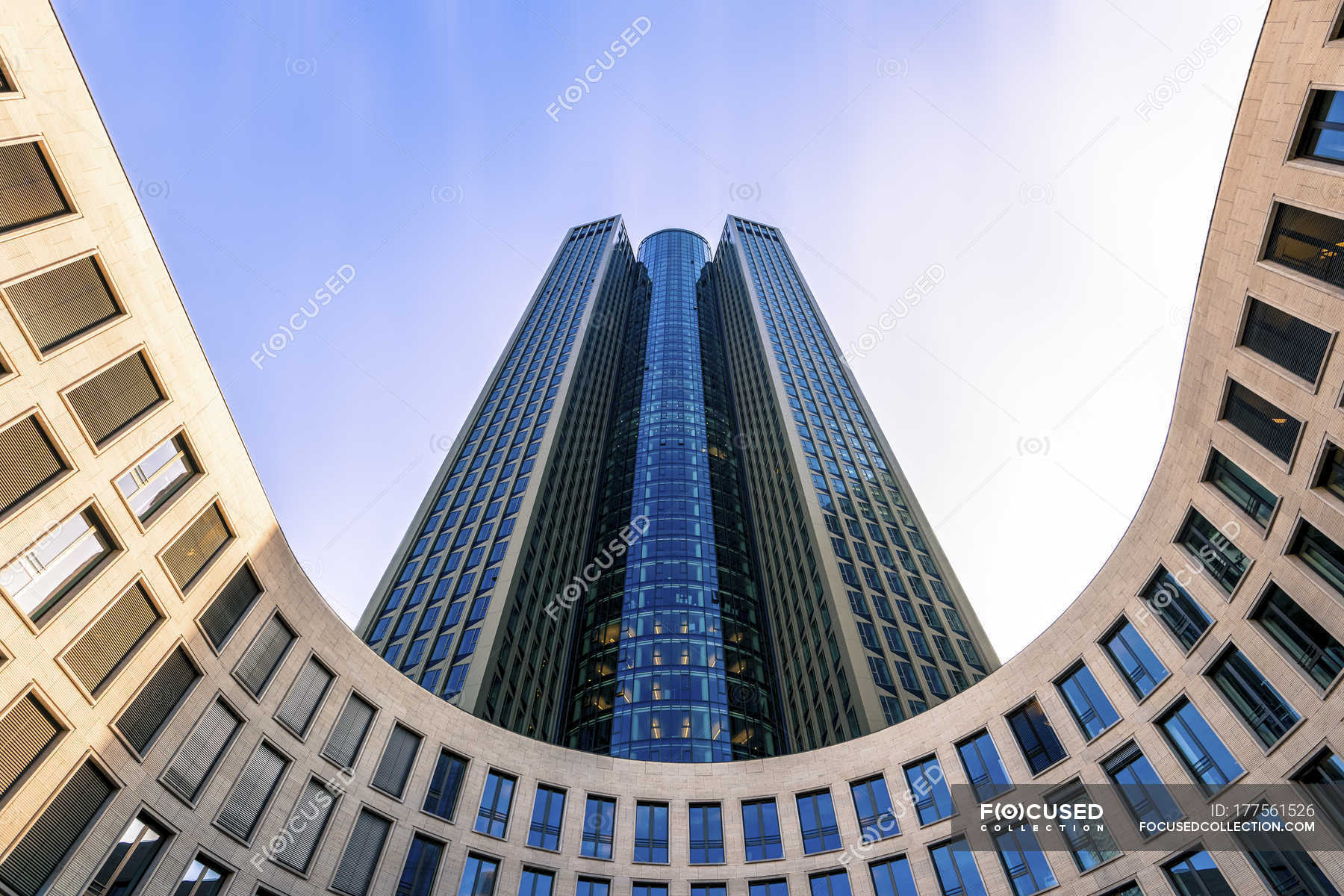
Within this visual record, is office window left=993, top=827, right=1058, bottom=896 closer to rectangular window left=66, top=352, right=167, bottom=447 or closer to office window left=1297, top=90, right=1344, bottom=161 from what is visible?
office window left=1297, top=90, right=1344, bottom=161

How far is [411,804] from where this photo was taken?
3397 centimetres

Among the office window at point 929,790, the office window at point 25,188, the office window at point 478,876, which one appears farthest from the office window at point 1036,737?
the office window at point 25,188

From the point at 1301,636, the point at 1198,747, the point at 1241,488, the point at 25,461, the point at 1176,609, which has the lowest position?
the point at 1198,747

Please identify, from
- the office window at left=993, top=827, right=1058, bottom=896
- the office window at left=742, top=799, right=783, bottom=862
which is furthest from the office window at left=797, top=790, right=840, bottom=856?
the office window at left=993, top=827, right=1058, bottom=896

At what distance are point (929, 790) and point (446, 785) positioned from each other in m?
22.1

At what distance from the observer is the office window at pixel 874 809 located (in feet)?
116

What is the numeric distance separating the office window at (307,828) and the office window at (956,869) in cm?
2545

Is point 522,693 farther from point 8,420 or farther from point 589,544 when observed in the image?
point 8,420

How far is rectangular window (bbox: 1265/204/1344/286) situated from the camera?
2284 cm

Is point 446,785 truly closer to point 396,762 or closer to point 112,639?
point 396,762

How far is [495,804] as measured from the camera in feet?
119

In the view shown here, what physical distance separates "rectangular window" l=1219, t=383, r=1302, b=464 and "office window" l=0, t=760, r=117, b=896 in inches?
1556

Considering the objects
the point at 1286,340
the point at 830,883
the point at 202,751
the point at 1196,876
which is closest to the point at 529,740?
the point at 202,751

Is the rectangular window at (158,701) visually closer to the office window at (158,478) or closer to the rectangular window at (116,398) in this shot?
the office window at (158,478)
